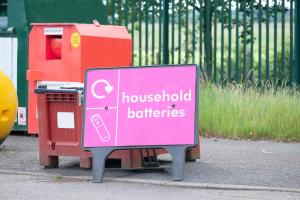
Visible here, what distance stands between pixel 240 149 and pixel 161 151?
1.79 meters

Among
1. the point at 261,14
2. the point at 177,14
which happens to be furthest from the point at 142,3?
the point at 261,14

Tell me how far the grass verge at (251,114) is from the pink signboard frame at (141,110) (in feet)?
12.0

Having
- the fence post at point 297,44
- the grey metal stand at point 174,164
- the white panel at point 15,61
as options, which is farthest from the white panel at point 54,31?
the fence post at point 297,44

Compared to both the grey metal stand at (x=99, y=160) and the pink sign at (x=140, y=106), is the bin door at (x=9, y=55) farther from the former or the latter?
the grey metal stand at (x=99, y=160)

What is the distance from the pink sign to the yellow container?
1454 millimetres

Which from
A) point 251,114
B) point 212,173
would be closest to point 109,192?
point 212,173

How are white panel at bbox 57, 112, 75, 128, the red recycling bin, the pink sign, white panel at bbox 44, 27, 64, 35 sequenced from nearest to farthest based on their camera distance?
the pink sign
the red recycling bin
white panel at bbox 57, 112, 75, 128
white panel at bbox 44, 27, 64, 35

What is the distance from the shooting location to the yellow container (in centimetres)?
992

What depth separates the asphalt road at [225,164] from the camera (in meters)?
8.60

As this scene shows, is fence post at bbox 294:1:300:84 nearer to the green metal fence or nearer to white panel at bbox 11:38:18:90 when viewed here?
the green metal fence

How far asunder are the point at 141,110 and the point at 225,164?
1.35 meters

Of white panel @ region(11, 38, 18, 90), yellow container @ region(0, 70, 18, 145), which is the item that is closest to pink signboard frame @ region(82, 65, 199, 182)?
yellow container @ region(0, 70, 18, 145)

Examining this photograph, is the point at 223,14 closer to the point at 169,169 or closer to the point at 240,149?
the point at 240,149

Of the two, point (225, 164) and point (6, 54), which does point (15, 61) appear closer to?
point (6, 54)
